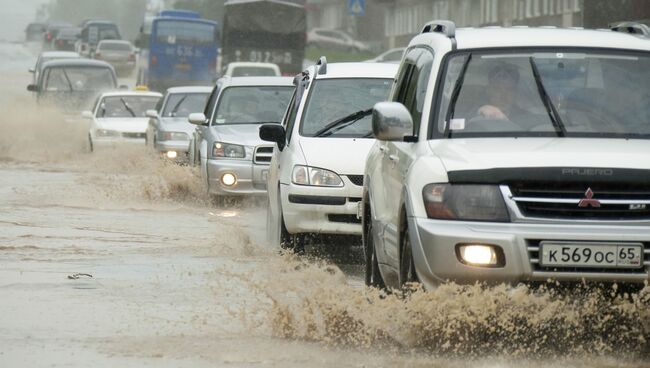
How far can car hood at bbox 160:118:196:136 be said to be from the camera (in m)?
23.2

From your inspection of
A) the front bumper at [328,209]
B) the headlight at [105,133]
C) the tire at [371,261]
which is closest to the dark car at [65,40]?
the headlight at [105,133]

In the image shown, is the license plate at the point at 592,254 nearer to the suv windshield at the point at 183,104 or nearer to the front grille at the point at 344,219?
the front grille at the point at 344,219

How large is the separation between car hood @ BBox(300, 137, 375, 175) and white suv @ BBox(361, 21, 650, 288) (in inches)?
107

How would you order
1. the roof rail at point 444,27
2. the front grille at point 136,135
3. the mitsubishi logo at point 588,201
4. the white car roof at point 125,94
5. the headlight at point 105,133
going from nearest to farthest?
the mitsubishi logo at point 588,201, the roof rail at point 444,27, the front grille at point 136,135, the headlight at point 105,133, the white car roof at point 125,94

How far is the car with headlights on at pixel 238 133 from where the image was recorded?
17.6 meters

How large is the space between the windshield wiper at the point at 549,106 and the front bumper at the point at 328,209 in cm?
377

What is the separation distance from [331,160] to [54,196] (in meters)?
8.47

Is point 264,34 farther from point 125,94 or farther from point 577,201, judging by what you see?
point 577,201

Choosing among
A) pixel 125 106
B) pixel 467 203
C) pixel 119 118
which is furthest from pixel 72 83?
pixel 467 203

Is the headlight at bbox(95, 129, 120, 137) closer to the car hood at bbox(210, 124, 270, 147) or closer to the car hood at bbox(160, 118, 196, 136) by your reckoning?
the car hood at bbox(160, 118, 196, 136)

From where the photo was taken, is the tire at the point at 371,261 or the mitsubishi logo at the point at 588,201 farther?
the tire at the point at 371,261

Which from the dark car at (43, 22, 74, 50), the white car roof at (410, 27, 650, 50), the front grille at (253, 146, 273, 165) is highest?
the white car roof at (410, 27, 650, 50)

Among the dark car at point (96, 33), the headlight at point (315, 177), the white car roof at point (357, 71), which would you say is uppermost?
the white car roof at point (357, 71)

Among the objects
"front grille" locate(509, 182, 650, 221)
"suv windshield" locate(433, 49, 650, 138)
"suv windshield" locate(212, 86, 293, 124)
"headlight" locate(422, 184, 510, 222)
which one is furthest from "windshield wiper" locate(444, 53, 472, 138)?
"suv windshield" locate(212, 86, 293, 124)
